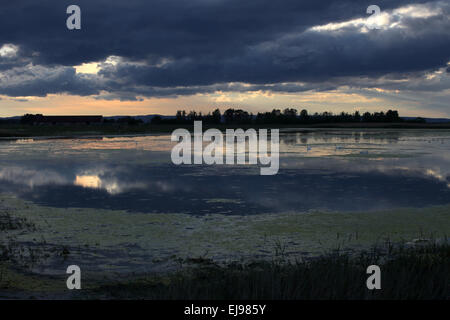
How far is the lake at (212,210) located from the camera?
33.6 feet

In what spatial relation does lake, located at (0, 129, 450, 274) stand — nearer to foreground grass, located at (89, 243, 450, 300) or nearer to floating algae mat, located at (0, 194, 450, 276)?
floating algae mat, located at (0, 194, 450, 276)

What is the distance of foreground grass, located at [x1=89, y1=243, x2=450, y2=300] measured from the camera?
20.6 feet

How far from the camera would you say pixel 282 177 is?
2153cm

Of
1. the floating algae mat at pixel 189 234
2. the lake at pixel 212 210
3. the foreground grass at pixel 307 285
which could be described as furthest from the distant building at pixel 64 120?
the foreground grass at pixel 307 285

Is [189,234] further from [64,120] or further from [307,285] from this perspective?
[64,120]

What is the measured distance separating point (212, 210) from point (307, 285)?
766cm

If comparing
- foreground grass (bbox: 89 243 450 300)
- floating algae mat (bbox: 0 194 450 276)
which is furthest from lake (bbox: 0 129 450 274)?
foreground grass (bbox: 89 243 450 300)

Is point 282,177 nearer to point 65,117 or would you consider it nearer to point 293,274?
point 293,274

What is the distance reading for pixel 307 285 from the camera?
21.9 feet

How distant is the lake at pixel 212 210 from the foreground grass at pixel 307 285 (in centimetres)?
148

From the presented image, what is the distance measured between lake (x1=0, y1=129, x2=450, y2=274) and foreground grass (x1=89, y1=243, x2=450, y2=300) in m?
1.48

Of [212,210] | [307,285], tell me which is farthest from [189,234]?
[307,285]

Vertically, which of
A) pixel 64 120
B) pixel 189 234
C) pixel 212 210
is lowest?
pixel 189 234
